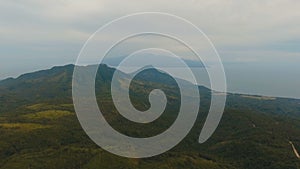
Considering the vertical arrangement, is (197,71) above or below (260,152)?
above

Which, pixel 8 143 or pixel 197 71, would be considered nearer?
pixel 197 71

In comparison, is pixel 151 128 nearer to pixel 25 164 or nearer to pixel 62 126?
pixel 62 126

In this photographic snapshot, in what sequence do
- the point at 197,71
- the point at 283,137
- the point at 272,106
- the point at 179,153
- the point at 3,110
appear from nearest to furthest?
1. the point at 197,71
2. the point at 179,153
3. the point at 283,137
4. the point at 3,110
5. the point at 272,106

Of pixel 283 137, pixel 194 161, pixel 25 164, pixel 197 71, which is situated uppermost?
pixel 197 71

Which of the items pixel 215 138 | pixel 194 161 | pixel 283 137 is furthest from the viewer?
pixel 215 138

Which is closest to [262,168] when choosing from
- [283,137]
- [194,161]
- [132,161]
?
[194,161]

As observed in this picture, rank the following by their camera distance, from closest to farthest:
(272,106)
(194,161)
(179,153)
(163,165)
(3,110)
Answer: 1. (163,165)
2. (194,161)
3. (179,153)
4. (3,110)
5. (272,106)

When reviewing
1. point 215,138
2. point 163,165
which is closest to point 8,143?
point 163,165

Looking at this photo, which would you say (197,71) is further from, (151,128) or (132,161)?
(151,128)

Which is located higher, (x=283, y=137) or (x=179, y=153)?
(x=283, y=137)
